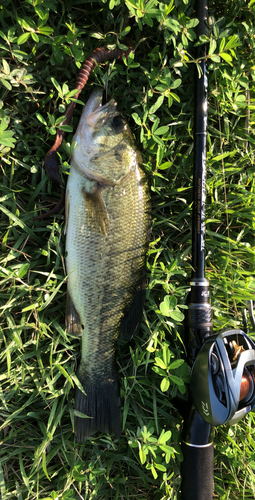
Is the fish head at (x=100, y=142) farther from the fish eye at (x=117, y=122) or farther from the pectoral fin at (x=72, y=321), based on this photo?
the pectoral fin at (x=72, y=321)

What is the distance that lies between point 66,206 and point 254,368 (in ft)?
5.00

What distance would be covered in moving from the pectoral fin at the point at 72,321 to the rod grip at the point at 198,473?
99cm

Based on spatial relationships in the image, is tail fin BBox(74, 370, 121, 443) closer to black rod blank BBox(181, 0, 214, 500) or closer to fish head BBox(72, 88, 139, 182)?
black rod blank BBox(181, 0, 214, 500)

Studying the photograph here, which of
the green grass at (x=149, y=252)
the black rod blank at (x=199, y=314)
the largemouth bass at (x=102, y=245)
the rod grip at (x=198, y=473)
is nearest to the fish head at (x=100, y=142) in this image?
the largemouth bass at (x=102, y=245)

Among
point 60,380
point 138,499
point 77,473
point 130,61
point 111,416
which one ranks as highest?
point 130,61

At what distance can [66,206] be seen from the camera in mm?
2000

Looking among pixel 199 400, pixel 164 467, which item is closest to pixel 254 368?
pixel 199 400

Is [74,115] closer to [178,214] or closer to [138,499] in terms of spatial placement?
[178,214]

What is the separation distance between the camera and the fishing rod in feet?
5.55

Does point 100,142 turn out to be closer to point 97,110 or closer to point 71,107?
point 97,110

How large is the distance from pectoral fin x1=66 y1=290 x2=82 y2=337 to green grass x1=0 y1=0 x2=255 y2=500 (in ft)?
0.22

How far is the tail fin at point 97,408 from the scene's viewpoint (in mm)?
1997

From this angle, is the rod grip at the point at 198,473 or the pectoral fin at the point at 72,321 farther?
the pectoral fin at the point at 72,321

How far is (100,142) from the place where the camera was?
6.34 feet
